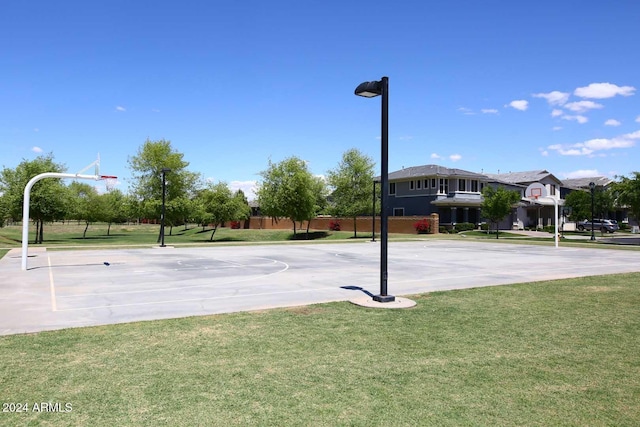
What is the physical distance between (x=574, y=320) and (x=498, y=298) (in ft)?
8.16

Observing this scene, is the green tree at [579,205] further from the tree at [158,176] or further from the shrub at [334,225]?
the tree at [158,176]

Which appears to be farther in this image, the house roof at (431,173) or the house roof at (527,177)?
the house roof at (527,177)

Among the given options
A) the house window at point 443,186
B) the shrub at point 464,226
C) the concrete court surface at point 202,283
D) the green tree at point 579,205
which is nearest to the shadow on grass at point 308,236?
the house window at point 443,186

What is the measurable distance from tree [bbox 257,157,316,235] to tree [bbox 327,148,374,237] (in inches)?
128

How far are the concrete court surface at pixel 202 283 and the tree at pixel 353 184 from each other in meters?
32.6

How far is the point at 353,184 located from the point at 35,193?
32.0m

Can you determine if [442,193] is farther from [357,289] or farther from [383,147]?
[383,147]

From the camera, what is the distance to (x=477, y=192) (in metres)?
58.8

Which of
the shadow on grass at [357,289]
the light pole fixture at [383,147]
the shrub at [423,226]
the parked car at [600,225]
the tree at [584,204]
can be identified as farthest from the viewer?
the tree at [584,204]

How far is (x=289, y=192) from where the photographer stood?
5256cm

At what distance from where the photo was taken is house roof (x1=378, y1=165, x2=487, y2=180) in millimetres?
55688

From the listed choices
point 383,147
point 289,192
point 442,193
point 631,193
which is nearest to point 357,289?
point 383,147

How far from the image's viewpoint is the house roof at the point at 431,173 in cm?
5569

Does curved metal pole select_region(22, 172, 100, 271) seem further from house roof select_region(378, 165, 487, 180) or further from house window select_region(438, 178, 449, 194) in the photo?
house window select_region(438, 178, 449, 194)
